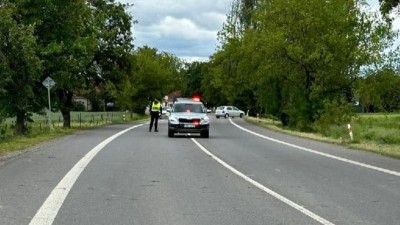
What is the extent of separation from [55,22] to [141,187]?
77.9ft

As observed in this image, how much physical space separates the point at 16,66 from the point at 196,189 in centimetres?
1978

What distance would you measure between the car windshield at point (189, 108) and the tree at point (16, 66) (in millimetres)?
6892

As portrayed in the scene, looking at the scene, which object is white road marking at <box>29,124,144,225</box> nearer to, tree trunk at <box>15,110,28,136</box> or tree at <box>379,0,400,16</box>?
tree at <box>379,0,400,16</box>

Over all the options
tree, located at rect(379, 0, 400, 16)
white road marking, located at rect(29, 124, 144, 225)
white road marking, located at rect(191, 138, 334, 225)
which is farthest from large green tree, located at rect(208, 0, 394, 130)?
white road marking, located at rect(29, 124, 144, 225)

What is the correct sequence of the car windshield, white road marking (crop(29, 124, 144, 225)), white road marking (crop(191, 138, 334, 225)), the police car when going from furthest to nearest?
the car windshield < the police car < white road marking (crop(191, 138, 334, 225)) < white road marking (crop(29, 124, 144, 225))

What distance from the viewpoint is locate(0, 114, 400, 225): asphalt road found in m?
8.34

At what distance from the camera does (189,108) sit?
29.5 metres

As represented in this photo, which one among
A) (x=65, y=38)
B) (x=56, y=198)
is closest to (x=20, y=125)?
(x=65, y=38)

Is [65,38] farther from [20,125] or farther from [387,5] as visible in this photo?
[387,5]

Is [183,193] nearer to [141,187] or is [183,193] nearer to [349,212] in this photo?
[141,187]

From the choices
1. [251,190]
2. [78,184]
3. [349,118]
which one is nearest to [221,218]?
[251,190]

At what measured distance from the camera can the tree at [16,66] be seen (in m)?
26.9

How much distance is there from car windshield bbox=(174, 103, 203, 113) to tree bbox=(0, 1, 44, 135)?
689 centimetres

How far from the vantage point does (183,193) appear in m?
10.5
